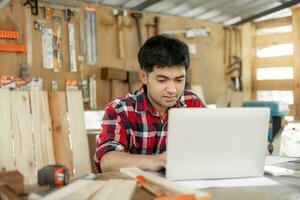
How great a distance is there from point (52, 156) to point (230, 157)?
1.91 metres

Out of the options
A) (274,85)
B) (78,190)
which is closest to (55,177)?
(78,190)

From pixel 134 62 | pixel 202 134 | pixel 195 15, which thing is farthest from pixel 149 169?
pixel 195 15

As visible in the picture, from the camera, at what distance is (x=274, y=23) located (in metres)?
4.57

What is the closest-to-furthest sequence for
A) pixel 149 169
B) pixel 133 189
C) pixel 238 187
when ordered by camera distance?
pixel 133 189 → pixel 238 187 → pixel 149 169

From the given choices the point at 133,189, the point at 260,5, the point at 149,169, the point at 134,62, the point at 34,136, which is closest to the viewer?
the point at 133,189

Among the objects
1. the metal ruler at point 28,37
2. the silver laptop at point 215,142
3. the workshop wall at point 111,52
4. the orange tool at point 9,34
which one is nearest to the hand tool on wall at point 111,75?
the workshop wall at point 111,52

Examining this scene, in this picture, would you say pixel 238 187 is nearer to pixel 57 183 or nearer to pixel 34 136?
pixel 57 183

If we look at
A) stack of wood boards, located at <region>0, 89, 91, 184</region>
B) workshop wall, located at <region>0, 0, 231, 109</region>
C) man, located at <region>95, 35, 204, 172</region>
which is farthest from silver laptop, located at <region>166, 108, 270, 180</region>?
workshop wall, located at <region>0, 0, 231, 109</region>

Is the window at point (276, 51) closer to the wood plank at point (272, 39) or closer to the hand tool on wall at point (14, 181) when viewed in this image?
the wood plank at point (272, 39)

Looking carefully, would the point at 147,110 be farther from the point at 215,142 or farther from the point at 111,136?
the point at 215,142

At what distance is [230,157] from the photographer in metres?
1.33

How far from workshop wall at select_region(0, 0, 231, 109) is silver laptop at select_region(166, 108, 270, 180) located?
203cm

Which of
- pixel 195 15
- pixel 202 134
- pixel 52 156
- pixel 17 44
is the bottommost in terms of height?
pixel 52 156

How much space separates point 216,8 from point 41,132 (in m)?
2.28
